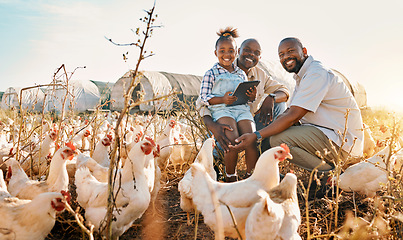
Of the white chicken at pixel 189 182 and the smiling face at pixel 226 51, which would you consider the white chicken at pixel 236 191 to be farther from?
the smiling face at pixel 226 51

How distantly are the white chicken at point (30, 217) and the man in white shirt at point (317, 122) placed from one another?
180 cm

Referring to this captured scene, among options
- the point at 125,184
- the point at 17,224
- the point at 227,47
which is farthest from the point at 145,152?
the point at 227,47

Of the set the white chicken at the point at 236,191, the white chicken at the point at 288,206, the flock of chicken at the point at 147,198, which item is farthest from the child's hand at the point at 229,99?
the white chicken at the point at 288,206

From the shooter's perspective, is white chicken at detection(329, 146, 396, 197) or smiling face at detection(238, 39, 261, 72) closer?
white chicken at detection(329, 146, 396, 197)

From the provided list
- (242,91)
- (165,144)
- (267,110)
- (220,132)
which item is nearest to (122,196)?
(220,132)

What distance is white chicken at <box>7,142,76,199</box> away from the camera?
290cm

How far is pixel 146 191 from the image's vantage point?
107 inches

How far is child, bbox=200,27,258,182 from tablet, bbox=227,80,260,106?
0.21 feet

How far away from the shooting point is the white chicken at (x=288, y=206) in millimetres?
1948

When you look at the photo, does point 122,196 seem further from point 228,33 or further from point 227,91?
point 228,33

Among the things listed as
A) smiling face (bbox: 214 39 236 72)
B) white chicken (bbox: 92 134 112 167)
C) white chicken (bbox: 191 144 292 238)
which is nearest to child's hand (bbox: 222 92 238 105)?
smiling face (bbox: 214 39 236 72)

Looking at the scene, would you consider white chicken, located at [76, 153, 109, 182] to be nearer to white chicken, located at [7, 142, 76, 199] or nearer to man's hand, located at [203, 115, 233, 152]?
white chicken, located at [7, 142, 76, 199]

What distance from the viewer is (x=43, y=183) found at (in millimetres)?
Answer: 2988

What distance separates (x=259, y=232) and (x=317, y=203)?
1.65 metres
